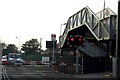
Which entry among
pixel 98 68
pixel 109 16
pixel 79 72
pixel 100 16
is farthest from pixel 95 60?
pixel 109 16

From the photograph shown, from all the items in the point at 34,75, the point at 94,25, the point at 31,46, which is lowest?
the point at 34,75

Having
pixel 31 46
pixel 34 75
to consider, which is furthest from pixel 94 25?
pixel 31 46

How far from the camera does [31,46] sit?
532ft

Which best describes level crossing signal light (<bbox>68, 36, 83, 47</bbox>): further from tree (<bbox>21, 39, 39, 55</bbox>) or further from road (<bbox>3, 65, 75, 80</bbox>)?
tree (<bbox>21, 39, 39, 55</bbox>)

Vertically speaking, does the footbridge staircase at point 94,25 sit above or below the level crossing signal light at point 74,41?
above

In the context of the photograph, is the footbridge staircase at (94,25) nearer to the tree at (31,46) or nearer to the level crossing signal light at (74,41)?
the level crossing signal light at (74,41)

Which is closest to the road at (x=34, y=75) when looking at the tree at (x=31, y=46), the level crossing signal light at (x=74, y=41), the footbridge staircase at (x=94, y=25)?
the level crossing signal light at (x=74, y=41)

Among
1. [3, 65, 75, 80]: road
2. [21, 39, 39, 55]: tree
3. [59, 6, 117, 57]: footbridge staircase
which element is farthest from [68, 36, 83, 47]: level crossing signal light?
[21, 39, 39, 55]: tree

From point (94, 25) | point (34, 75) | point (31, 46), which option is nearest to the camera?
point (34, 75)

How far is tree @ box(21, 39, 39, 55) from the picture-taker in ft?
519

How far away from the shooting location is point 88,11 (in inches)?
1868

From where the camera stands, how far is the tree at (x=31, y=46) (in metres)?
158

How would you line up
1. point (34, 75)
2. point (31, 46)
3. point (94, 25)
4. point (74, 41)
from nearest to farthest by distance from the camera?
point (74, 41) → point (34, 75) → point (94, 25) → point (31, 46)

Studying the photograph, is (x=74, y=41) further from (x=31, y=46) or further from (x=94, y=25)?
(x=31, y=46)
